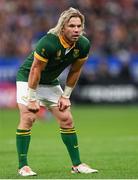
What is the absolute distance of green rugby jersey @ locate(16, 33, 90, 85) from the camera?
987cm

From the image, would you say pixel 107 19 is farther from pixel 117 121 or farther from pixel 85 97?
pixel 117 121

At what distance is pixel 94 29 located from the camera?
29766 millimetres

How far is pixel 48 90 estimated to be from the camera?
10.5 metres

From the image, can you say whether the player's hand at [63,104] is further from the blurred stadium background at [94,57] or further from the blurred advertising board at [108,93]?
the blurred advertising board at [108,93]

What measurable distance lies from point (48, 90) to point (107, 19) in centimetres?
2008

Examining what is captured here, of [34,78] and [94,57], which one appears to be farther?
[94,57]

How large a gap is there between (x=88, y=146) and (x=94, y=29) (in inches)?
607

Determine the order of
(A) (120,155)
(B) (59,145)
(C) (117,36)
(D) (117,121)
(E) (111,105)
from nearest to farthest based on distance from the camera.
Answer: (A) (120,155)
(B) (59,145)
(D) (117,121)
(E) (111,105)
(C) (117,36)

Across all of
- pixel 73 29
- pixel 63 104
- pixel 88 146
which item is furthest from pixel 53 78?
pixel 88 146

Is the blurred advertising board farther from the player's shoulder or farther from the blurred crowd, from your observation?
the player's shoulder

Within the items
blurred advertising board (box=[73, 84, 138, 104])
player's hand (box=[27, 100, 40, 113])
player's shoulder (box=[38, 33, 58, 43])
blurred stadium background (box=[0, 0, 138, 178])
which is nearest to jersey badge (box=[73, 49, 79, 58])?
player's shoulder (box=[38, 33, 58, 43])

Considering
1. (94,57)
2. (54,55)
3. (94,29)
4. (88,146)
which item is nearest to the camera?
(54,55)

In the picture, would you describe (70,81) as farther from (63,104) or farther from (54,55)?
(54,55)

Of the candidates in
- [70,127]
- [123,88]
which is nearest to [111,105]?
[123,88]
